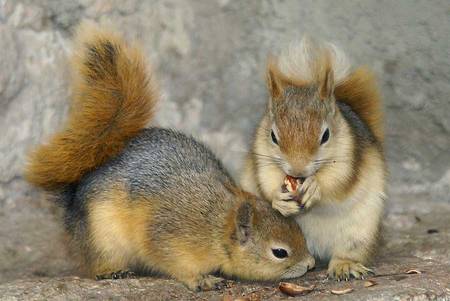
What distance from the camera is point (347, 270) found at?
142 inches

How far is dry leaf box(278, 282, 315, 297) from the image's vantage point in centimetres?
342

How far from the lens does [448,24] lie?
14.5 ft

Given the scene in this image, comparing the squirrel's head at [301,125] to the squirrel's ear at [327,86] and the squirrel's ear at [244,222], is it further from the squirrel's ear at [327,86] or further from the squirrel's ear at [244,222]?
the squirrel's ear at [244,222]

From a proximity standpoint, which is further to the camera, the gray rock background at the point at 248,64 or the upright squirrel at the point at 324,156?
the gray rock background at the point at 248,64

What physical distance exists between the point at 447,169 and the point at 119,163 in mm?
1522

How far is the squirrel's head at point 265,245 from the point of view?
3.49 metres

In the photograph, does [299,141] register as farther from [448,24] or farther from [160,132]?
[448,24]

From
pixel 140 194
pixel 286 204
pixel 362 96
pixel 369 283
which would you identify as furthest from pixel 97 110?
pixel 369 283

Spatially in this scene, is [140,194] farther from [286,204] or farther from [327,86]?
[327,86]

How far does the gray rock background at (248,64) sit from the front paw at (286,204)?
2.72 feet

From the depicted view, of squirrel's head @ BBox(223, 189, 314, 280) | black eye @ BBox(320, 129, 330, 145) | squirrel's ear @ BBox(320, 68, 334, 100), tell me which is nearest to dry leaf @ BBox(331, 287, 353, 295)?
squirrel's head @ BBox(223, 189, 314, 280)

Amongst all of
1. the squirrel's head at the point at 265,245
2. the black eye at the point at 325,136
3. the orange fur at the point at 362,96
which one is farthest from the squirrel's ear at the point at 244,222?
the orange fur at the point at 362,96

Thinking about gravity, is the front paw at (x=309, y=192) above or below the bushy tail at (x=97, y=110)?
below

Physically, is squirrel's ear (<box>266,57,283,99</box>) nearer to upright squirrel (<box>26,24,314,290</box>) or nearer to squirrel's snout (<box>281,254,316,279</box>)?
upright squirrel (<box>26,24,314,290</box>)
